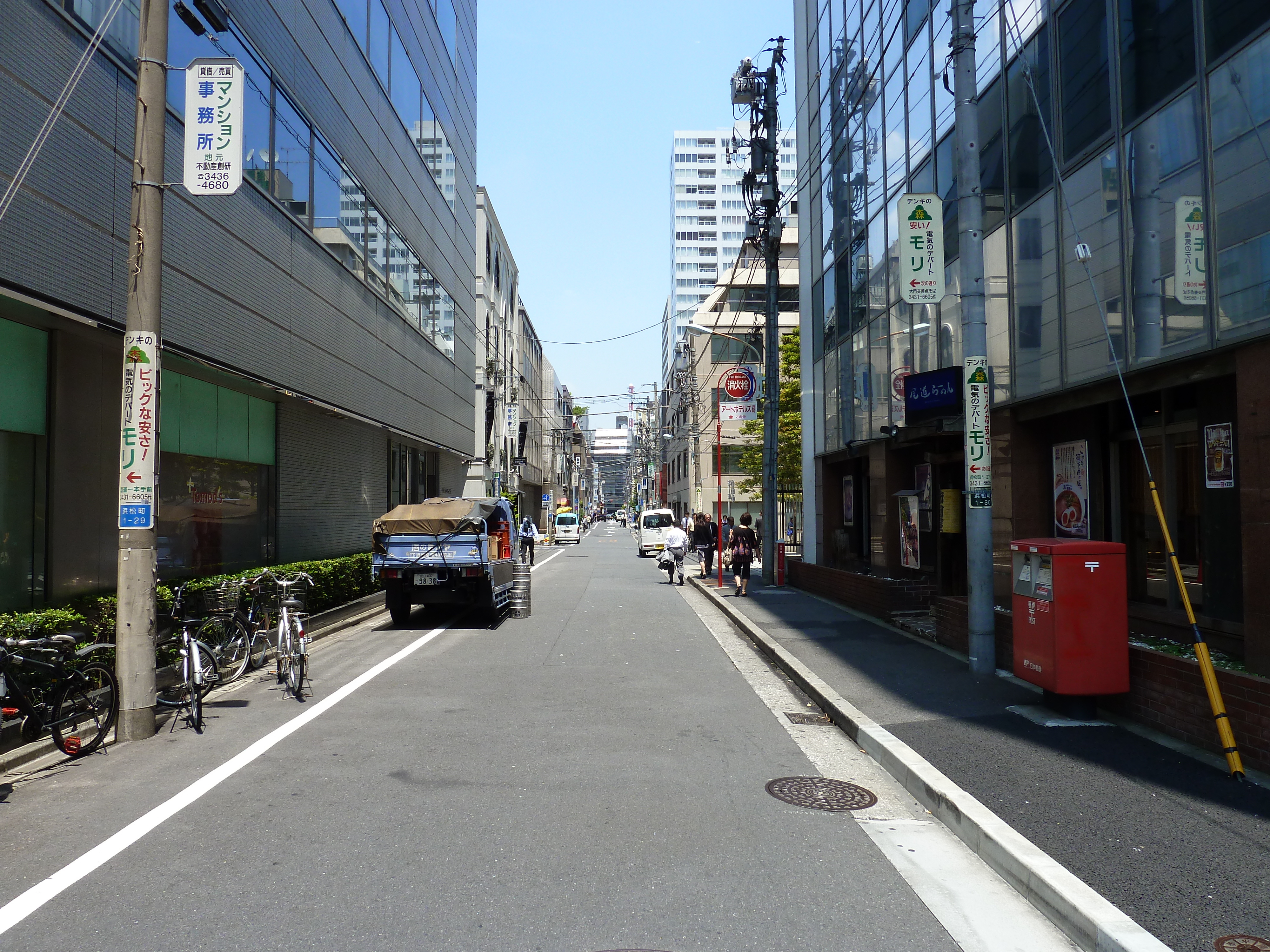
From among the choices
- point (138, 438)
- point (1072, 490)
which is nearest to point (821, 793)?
point (1072, 490)

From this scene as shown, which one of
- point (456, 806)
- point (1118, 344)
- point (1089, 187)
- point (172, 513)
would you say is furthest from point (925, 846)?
point (172, 513)

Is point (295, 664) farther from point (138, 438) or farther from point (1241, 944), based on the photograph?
point (1241, 944)

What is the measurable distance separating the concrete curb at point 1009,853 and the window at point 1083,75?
6353 mm

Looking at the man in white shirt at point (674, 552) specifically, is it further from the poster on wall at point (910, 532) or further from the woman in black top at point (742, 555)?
the poster on wall at point (910, 532)

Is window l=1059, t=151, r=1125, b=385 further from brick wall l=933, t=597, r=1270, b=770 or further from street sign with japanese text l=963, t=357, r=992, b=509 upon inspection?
brick wall l=933, t=597, r=1270, b=770

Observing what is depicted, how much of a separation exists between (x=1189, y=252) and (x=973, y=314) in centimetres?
242

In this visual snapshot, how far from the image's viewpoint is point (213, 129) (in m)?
8.49

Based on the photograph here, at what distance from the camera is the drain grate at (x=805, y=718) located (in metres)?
8.17

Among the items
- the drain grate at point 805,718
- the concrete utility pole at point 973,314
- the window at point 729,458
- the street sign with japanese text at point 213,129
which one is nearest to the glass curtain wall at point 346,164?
the street sign with japanese text at point 213,129

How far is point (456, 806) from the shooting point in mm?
5586

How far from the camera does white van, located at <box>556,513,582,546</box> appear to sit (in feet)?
194

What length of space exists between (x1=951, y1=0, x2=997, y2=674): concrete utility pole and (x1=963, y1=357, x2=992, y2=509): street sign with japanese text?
0.04ft

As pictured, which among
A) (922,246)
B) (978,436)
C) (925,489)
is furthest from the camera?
(925,489)

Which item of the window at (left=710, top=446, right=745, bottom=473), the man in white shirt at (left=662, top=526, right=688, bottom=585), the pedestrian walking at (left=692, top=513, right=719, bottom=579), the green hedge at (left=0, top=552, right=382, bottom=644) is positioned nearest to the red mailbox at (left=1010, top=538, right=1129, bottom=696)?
the green hedge at (left=0, top=552, right=382, bottom=644)
